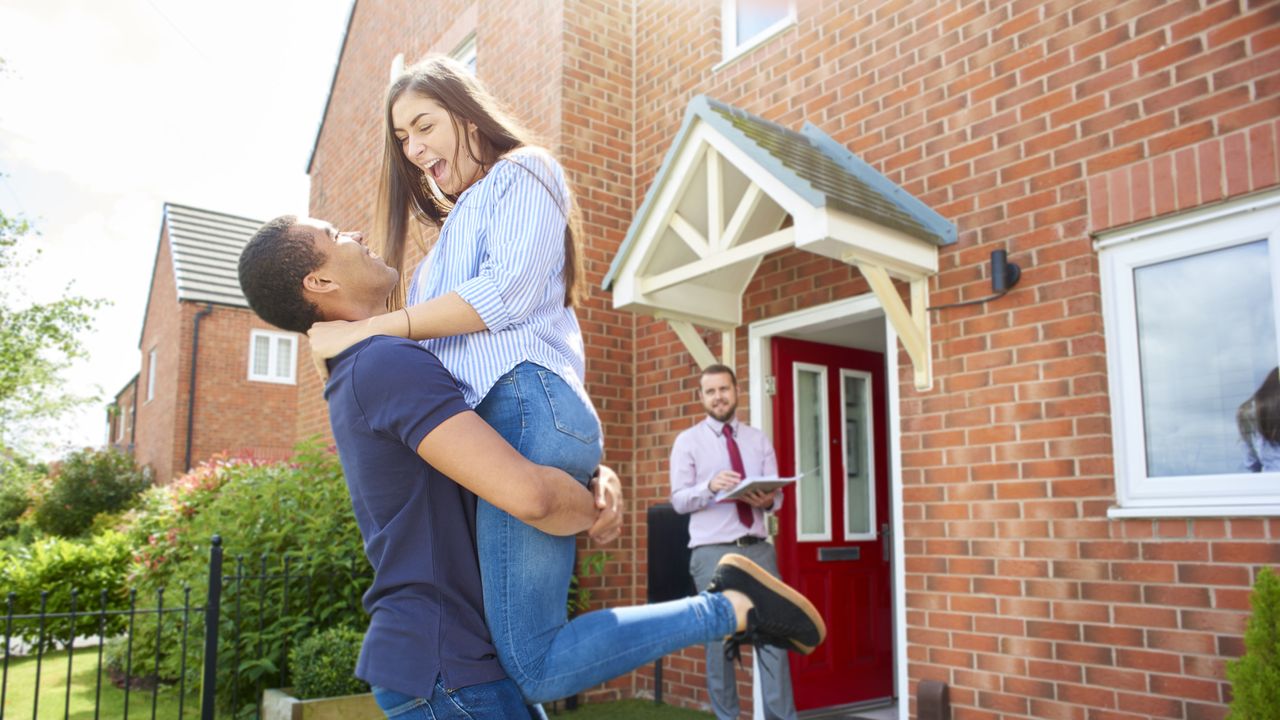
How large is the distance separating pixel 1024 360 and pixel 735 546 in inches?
72.4

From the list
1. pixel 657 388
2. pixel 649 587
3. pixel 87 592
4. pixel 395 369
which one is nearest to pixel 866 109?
pixel 657 388

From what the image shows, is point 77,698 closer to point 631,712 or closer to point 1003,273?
point 631,712

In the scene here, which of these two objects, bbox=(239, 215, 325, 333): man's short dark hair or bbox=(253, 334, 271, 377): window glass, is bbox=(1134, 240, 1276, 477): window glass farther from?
bbox=(253, 334, 271, 377): window glass

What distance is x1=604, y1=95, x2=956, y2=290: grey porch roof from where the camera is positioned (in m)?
4.40

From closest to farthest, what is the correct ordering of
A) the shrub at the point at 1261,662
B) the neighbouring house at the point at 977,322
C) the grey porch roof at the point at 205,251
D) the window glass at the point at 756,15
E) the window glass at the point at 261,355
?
the shrub at the point at 1261,662
the neighbouring house at the point at 977,322
the window glass at the point at 756,15
the grey porch roof at the point at 205,251
the window glass at the point at 261,355

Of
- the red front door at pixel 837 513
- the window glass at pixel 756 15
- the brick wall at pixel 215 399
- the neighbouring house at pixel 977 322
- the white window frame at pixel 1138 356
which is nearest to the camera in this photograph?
the white window frame at pixel 1138 356

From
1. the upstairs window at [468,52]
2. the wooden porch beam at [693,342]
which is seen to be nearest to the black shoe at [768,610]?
the wooden porch beam at [693,342]

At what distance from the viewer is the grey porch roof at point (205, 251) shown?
66.2 feet

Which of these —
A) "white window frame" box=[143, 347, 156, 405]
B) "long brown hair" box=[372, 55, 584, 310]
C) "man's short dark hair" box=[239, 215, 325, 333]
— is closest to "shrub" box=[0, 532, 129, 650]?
"long brown hair" box=[372, 55, 584, 310]

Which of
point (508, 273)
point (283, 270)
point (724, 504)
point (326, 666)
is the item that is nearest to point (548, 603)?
point (508, 273)

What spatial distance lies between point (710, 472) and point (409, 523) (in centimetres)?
370

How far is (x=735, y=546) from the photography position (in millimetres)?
4988

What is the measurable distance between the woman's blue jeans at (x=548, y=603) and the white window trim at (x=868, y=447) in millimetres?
4749

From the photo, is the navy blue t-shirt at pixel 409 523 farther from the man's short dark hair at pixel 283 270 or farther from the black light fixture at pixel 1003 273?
the black light fixture at pixel 1003 273
